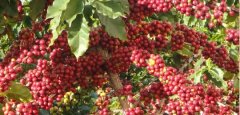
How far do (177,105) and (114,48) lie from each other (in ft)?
2.18

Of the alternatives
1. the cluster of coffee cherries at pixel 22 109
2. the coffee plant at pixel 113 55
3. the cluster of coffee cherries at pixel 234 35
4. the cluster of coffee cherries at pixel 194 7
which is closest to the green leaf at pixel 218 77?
the coffee plant at pixel 113 55

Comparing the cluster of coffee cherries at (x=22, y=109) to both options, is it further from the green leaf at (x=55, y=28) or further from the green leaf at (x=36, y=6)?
the green leaf at (x=36, y=6)

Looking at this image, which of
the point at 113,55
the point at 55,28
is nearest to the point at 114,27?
the point at 113,55

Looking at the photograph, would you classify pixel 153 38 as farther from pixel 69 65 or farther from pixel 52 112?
pixel 52 112

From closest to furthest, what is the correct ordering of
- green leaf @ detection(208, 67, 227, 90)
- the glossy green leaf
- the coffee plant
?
1. the coffee plant
2. the glossy green leaf
3. green leaf @ detection(208, 67, 227, 90)

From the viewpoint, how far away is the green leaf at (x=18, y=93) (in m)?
3.27

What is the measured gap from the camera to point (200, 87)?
3205 mm

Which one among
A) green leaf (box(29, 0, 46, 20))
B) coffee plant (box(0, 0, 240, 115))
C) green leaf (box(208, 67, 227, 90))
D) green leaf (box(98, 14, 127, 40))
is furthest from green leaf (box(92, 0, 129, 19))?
green leaf (box(208, 67, 227, 90))

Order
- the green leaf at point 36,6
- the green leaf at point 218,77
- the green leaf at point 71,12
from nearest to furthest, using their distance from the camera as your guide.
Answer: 1. the green leaf at point 71,12
2. the green leaf at point 36,6
3. the green leaf at point 218,77

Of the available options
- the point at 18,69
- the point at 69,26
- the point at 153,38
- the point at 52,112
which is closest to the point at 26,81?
the point at 18,69

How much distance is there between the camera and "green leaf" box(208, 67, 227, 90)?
12.8ft

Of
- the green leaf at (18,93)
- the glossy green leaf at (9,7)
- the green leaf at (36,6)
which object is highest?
the glossy green leaf at (9,7)

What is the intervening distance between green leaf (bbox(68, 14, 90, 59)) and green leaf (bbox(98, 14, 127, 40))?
14 centimetres

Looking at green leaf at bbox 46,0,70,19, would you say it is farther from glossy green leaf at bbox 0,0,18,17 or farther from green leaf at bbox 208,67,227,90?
green leaf at bbox 208,67,227,90
